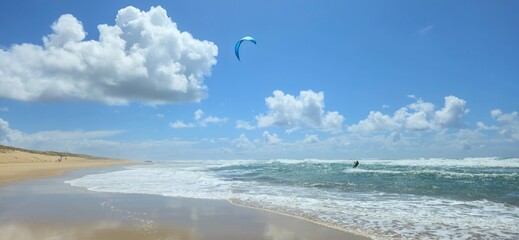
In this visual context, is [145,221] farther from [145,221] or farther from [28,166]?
[28,166]

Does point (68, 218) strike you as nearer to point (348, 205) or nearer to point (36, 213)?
point (36, 213)

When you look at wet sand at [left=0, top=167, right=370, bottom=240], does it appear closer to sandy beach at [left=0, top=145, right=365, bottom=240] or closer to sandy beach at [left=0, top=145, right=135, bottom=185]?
sandy beach at [left=0, top=145, right=365, bottom=240]

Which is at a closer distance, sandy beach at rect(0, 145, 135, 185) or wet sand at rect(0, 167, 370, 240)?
wet sand at rect(0, 167, 370, 240)

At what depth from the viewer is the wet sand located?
27.4 feet

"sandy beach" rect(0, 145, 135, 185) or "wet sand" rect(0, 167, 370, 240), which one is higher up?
"sandy beach" rect(0, 145, 135, 185)

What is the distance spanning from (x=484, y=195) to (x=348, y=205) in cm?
704

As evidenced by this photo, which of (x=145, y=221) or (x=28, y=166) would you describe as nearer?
(x=145, y=221)

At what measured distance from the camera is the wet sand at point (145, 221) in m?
8.35

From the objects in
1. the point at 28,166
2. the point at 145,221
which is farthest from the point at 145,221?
the point at 28,166

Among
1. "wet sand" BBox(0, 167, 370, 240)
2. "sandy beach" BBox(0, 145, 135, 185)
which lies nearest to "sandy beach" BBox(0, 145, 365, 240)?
"wet sand" BBox(0, 167, 370, 240)

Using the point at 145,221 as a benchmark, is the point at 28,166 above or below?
above

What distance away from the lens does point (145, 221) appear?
32.3 ft

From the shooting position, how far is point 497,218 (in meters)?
10.9

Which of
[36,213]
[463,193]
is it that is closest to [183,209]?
[36,213]
